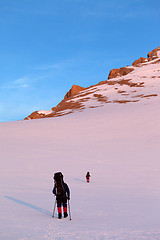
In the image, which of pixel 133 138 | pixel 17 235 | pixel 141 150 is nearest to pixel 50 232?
pixel 17 235

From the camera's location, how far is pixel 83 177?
18.3 m

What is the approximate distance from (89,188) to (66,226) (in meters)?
7.65

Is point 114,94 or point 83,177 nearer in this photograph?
point 83,177

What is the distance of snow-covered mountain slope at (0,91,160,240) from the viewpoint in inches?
284

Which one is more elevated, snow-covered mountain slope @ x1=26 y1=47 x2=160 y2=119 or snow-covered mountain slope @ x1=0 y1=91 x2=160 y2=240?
snow-covered mountain slope @ x1=26 y1=47 x2=160 y2=119

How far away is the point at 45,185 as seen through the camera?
1507 centimetres

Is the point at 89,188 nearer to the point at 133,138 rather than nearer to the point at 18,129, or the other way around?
the point at 133,138

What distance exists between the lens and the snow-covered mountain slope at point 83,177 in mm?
7219

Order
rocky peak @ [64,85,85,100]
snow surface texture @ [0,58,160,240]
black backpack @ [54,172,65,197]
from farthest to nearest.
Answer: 1. rocky peak @ [64,85,85,100]
2. black backpack @ [54,172,65,197]
3. snow surface texture @ [0,58,160,240]

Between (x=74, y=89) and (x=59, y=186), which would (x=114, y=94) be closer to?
(x=74, y=89)

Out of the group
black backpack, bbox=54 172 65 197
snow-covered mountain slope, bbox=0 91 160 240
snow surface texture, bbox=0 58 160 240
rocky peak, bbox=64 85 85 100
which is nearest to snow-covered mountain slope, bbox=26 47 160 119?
rocky peak, bbox=64 85 85 100

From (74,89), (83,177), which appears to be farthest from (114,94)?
(74,89)

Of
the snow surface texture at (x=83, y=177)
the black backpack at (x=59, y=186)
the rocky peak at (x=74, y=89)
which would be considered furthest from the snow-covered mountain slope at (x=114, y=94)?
the black backpack at (x=59, y=186)

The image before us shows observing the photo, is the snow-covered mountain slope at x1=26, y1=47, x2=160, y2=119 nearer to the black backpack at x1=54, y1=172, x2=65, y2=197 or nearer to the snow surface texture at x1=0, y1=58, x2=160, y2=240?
the snow surface texture at x1=0, y1=58, x2=160, y2=240
